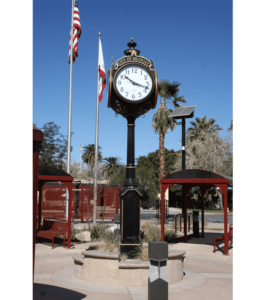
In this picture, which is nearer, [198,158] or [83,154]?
[198,158]

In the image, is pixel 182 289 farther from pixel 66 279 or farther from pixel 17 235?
pixel 17 235

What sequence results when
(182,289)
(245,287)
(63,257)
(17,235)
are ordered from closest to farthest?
(17,235), (245,287), (182,289), (63,257)

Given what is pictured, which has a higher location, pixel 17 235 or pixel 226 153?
pixel 226 153

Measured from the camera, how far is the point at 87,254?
23.2 feet

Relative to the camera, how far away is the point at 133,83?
8.34 m

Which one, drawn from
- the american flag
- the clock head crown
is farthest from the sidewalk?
the american flag

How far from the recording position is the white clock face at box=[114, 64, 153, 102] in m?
8.27

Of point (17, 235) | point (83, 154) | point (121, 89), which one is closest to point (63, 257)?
point (121, 89)

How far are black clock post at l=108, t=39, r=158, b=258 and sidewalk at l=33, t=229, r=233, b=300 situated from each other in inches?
58.7

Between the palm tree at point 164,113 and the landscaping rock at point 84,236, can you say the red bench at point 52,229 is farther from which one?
the palm tree at point 164,113

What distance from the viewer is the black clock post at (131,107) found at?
809 centimetres

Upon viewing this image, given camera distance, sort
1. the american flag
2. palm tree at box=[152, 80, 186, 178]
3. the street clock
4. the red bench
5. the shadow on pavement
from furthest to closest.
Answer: palm tree at box=[152, 80, 186, 178]
the american flag
the red bench
the street clock
the shadow on pavement

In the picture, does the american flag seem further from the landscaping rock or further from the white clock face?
the white clock face

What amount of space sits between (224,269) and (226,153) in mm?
28954
